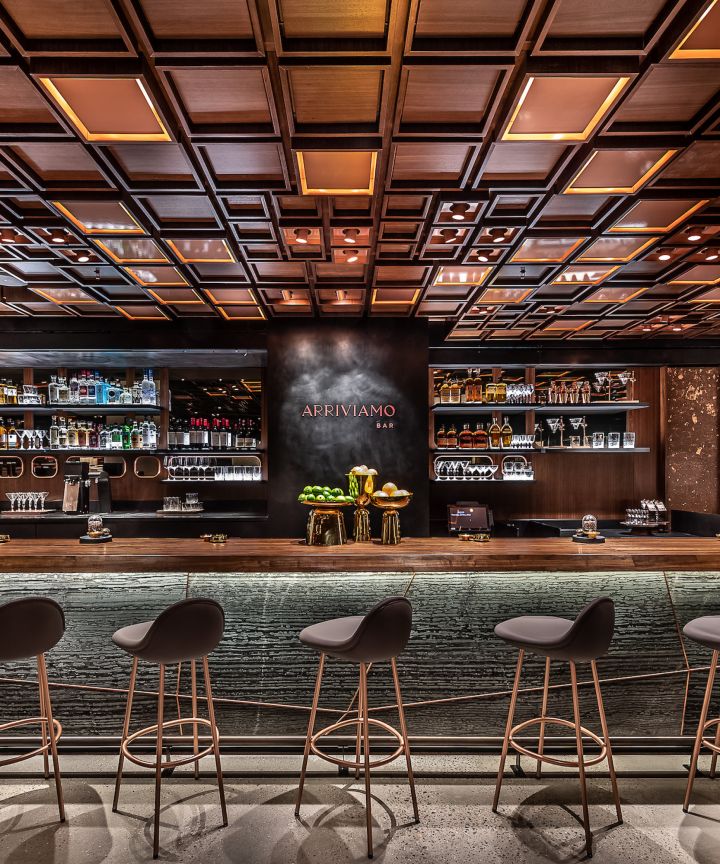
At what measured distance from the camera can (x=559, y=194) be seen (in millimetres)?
3279

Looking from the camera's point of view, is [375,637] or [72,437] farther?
[72,437]

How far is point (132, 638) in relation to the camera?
2.58m

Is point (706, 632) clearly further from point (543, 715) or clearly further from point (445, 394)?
point (445, 394)

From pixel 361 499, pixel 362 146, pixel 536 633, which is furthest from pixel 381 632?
pixel 362 146

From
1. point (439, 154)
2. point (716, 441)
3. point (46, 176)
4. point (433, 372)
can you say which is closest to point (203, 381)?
point (433, 372)

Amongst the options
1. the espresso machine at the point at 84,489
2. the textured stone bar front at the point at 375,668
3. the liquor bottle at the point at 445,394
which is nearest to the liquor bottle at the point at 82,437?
the espresso machine at the point at 84,489

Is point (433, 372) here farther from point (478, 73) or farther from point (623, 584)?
point (478, 73)

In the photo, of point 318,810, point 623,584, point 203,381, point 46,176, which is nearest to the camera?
point 318,810

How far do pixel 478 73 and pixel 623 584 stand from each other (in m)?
2.60

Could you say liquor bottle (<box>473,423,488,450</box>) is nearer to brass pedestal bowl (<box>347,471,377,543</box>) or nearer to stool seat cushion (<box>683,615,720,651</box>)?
brass pedestal bowl (<box>347,471,377,543</box>)

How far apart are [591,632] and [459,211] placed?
90.4 inches

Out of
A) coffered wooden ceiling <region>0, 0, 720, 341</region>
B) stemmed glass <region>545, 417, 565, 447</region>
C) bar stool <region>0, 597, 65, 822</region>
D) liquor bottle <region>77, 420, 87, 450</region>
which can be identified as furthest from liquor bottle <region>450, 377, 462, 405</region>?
bar stool <region>0, 597, 65, 822</region>

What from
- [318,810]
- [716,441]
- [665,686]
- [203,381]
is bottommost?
[318,810]

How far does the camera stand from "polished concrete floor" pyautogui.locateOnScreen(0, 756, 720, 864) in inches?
97.0
